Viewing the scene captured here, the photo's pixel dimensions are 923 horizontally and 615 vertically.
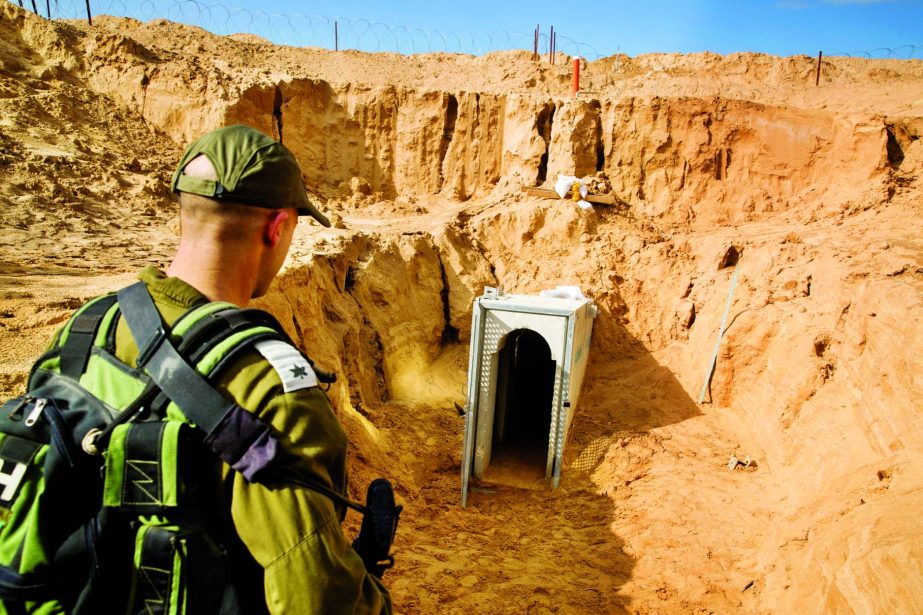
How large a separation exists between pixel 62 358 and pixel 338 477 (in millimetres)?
784

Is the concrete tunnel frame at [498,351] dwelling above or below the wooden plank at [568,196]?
below

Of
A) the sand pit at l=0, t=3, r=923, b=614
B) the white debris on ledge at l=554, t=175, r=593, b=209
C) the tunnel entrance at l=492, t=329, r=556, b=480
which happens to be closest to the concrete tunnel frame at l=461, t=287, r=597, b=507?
the sand pit at l=0, t=3, r=923, b=614

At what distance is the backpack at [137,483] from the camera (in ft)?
4.47

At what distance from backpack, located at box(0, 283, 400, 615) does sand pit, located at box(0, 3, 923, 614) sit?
12.0 ft

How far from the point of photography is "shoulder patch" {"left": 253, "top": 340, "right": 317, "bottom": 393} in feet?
4.76

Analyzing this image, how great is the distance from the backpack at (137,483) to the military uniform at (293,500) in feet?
0.13

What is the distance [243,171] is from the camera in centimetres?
164

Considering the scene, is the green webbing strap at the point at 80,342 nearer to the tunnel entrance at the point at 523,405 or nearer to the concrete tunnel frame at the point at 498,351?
the concrete tunnel frame at the point at 498,351

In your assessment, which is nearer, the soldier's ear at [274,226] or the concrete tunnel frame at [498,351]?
the soldier's ear at [274,226]

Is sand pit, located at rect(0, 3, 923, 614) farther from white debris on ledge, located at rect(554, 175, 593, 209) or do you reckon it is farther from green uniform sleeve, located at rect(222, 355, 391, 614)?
green uniform sleeve, located at rect(222, 355, 391, 614)

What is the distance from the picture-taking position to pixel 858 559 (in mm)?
4730

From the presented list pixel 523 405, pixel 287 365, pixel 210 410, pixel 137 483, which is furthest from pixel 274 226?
pixel 523 405

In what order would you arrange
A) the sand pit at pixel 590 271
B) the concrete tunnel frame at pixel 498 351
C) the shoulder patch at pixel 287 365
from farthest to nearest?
the concrete tunnel frame at pixel 498 351, the sand pit at pixel 590 271, the shoulder patch at pixel 287 365

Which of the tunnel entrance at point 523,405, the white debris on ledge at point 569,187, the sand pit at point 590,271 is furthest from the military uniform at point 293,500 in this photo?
the white debris on ledge at point 569,187
